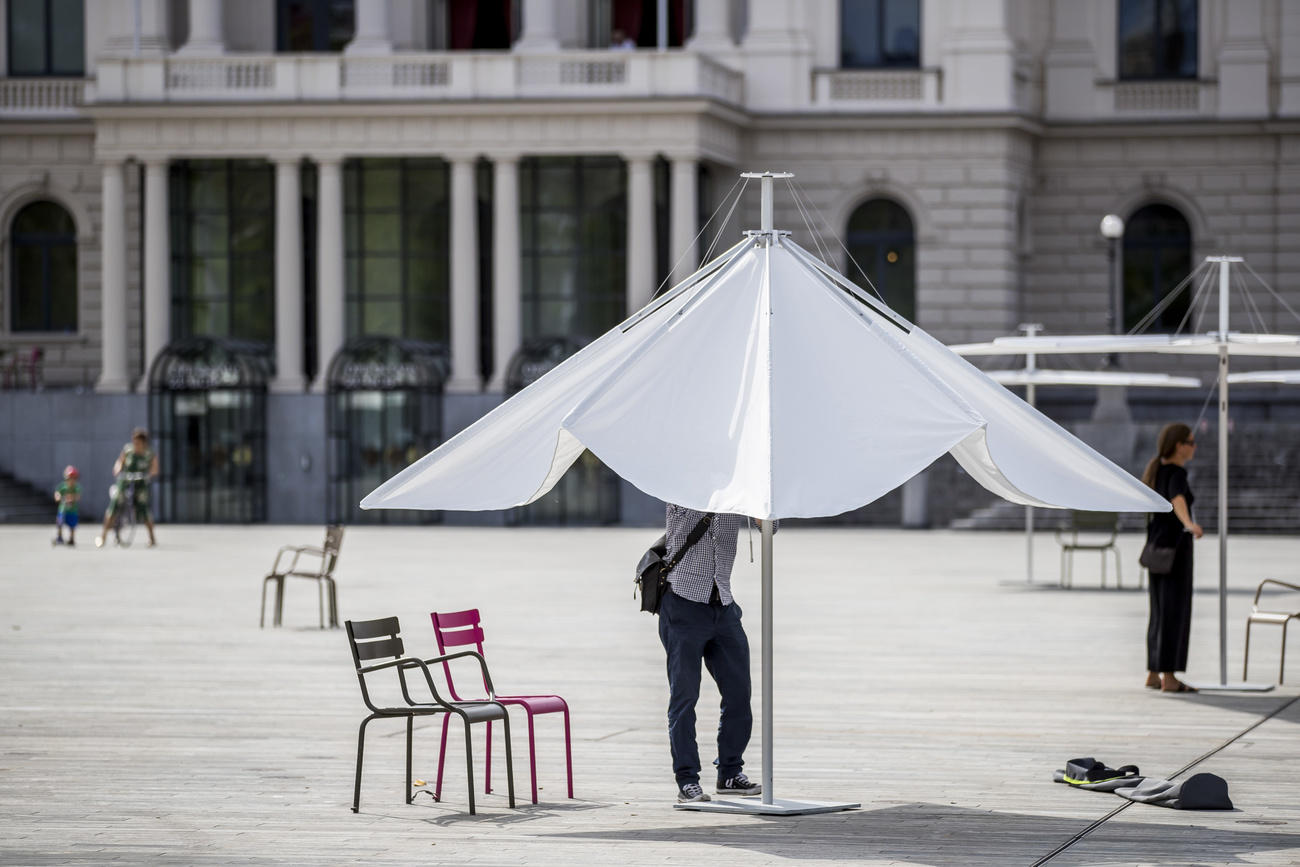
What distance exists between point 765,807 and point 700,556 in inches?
54.0

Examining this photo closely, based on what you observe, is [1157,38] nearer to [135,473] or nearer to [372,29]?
[372,29]

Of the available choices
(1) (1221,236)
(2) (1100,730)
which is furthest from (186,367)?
(2) (1100,730)

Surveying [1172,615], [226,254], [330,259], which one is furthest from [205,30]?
[1172,615]

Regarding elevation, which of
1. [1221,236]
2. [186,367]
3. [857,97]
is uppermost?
[857,97]

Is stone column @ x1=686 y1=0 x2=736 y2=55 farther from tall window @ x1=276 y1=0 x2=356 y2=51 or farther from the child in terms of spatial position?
the child

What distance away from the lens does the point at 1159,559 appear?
16188 millimetres

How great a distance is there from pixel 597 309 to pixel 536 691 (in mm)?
31588

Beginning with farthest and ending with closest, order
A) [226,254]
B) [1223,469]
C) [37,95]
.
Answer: [37,95], [226,254], [1223,469]

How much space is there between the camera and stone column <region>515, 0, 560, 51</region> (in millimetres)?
47219

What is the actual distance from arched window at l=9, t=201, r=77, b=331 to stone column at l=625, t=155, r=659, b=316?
14.6 metres

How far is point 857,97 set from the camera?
47.4 meters

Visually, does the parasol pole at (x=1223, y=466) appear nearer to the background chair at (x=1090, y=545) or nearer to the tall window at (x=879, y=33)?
the background chair at (x=1090, y=545)

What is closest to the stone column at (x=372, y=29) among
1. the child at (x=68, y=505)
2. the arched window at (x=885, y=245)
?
the arched window at (x=885, y=245)

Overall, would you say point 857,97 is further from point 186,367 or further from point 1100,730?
point 1100,730
